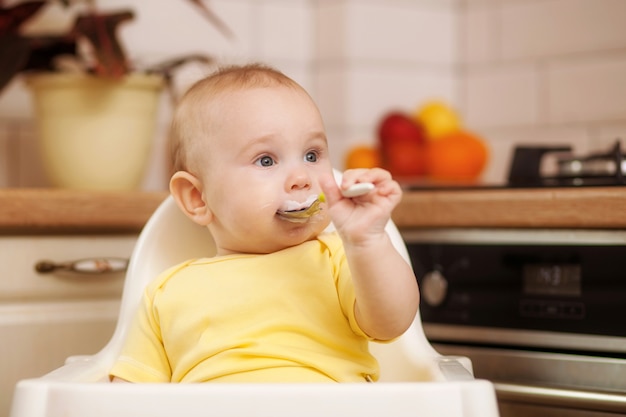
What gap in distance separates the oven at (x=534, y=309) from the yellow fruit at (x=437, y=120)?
38 centimetres

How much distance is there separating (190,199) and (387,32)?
0.94 meters

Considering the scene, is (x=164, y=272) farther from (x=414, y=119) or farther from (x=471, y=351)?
(x=414, y=119)

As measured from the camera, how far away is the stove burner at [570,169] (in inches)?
49.5

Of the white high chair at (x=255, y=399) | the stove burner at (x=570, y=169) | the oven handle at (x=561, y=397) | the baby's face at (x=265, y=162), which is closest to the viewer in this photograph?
the white high chair at (x=255, y=399)

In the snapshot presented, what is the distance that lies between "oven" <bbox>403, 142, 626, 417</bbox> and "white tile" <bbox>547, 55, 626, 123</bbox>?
15.5 inches

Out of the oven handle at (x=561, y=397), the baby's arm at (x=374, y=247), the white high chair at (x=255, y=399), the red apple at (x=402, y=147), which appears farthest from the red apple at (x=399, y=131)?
the white high chair at (x=255, y=399)

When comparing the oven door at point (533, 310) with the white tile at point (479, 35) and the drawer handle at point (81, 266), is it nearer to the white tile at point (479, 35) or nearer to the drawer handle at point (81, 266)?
the drawer handle at point (81, 266)

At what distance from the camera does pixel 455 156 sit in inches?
62.9

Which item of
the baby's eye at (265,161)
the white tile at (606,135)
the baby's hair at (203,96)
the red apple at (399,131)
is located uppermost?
the baby's hair at (203,96)

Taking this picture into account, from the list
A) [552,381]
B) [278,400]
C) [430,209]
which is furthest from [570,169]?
[278,400]

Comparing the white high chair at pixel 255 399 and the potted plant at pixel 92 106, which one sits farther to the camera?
the potted plant at pixel 92 106

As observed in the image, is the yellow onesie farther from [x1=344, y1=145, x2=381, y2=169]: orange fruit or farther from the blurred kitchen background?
the blurred kitchen background

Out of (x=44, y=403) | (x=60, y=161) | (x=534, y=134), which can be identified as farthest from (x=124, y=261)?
(x=534, y=134)

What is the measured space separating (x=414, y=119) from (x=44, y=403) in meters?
1.09
